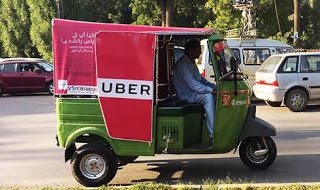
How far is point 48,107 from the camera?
47.7 ft

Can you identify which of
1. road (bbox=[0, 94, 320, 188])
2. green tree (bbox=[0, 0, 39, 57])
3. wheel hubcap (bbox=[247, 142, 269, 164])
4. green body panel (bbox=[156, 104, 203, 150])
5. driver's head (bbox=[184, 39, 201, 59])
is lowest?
road (bbox=[0, 94, 320, 188])

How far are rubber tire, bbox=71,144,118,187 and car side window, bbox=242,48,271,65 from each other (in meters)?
9.05

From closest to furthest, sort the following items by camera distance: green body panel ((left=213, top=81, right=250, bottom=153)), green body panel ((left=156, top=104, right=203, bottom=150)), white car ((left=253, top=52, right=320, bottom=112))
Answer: green body panel ((left=156, top=104, right=203, bottom=150)) → green body panel ((left=213, top=81, right=250, bottom=153)) → white car ((left=253, top=52, right=320, bottom=112))

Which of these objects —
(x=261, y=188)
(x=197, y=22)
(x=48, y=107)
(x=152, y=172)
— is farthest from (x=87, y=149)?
(x=197, y=22)

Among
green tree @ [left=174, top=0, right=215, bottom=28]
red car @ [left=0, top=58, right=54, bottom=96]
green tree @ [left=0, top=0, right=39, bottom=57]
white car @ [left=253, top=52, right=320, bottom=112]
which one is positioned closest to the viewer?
white car @ [left=253, top=52, right=320, bottom=112]

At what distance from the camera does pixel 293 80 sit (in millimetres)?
11945

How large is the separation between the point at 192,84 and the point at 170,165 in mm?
1554

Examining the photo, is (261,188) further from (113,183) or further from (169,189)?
(113,183)

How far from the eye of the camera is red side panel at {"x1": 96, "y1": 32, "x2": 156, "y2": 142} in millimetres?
5593

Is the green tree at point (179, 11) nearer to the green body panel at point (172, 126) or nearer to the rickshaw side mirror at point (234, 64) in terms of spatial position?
the rickshaw side mirror at point (234, 64)

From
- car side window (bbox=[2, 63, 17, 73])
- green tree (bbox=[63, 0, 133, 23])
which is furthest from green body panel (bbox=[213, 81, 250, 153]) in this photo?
green tree (bbox=[63, 0, 133, 23])

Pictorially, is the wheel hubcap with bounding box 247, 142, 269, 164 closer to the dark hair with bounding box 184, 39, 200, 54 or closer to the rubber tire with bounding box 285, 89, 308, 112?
the dark hair with bounding box 184, 39, 200, 54

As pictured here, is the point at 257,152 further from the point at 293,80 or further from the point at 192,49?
the point at 293,80

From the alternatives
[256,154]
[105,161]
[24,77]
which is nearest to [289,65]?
[256,154]
